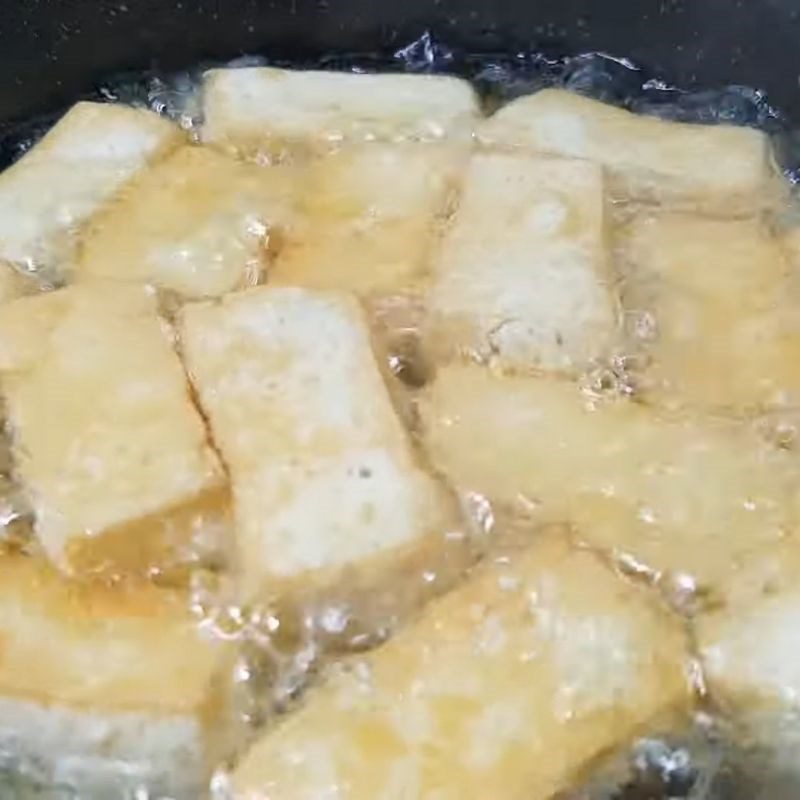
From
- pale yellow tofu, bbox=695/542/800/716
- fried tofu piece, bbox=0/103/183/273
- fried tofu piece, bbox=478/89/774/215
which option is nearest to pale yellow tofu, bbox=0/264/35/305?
fried tofu piece, bbox=0/103/183/273

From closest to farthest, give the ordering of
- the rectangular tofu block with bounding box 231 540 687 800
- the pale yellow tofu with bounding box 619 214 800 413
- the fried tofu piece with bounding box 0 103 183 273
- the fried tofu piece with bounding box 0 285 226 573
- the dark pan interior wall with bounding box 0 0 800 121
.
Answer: the rectangular tofu block with bounding box 231 540 687 800, the fried tofu piece with bounding box 0 285 226 573, the pale yellow tofu with bounding box 619 214 800 413, the fried tofu piece with bounding box 0 103 183 273, the dark pan interior wall with bounding box 0 0 800 121

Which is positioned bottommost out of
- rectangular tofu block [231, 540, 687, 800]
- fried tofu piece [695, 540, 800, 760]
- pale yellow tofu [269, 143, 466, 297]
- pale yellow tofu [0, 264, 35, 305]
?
fried tofu piece [695, 540, 800, 760]

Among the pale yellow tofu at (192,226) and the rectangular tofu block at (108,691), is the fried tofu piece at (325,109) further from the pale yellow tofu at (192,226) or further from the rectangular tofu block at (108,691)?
the rectangular tofu block at (108,691)

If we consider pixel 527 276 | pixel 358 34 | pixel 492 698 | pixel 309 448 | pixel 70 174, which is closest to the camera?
pixel 492 698

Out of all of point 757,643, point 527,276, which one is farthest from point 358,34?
point 757,643

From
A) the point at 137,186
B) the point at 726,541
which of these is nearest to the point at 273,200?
the point at 137,186

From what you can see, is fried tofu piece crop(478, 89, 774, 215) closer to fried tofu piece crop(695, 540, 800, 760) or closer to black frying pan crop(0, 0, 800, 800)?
black frying pan crop(0, 0, 800, 800)

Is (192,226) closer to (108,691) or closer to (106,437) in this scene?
(106,437)
